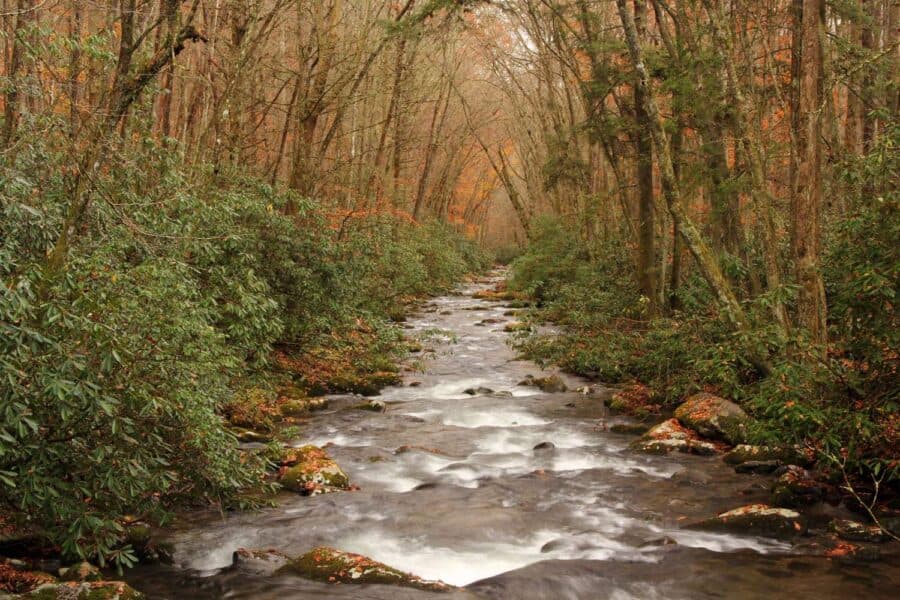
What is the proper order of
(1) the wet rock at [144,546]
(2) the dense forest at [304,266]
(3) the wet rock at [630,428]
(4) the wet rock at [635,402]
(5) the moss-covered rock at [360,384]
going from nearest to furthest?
1. (2) the dense forest at [304,266]
2. (1) the wet rock at [144,546]
3. (3) the wet rock at [630,428]
4. (4) the wet rock at [635,402]
5. (5) the moss-covered rock at [360,384]

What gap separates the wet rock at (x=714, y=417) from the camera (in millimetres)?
10523

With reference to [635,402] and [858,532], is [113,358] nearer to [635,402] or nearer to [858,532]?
[858,532]

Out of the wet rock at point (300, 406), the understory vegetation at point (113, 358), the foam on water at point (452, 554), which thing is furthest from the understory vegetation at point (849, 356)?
A: the wet rock at point (300, 406)

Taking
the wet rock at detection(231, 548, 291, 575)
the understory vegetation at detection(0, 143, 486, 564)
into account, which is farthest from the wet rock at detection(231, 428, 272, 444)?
the wet rock at detection(231, 548, 291, 575)

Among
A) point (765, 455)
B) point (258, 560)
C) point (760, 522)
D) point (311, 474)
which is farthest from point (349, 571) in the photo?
point (765, 455)

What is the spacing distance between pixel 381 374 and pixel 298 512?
7276mm

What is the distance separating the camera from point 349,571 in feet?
20.8

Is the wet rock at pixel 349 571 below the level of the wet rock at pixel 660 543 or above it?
above

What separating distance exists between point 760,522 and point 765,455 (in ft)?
7.33

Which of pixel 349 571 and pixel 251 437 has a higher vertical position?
pixel 251 437

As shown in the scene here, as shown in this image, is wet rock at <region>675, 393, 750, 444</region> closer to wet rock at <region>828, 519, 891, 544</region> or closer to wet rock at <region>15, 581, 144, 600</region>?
wet rock at <region>828, 519, 891, 544</region>

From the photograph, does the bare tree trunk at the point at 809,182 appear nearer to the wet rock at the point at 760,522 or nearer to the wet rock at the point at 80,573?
the wet rock at the point at 760,522

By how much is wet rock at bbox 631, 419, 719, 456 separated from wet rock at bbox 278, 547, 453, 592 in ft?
17.4

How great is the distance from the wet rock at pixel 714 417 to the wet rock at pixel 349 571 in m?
6.00
